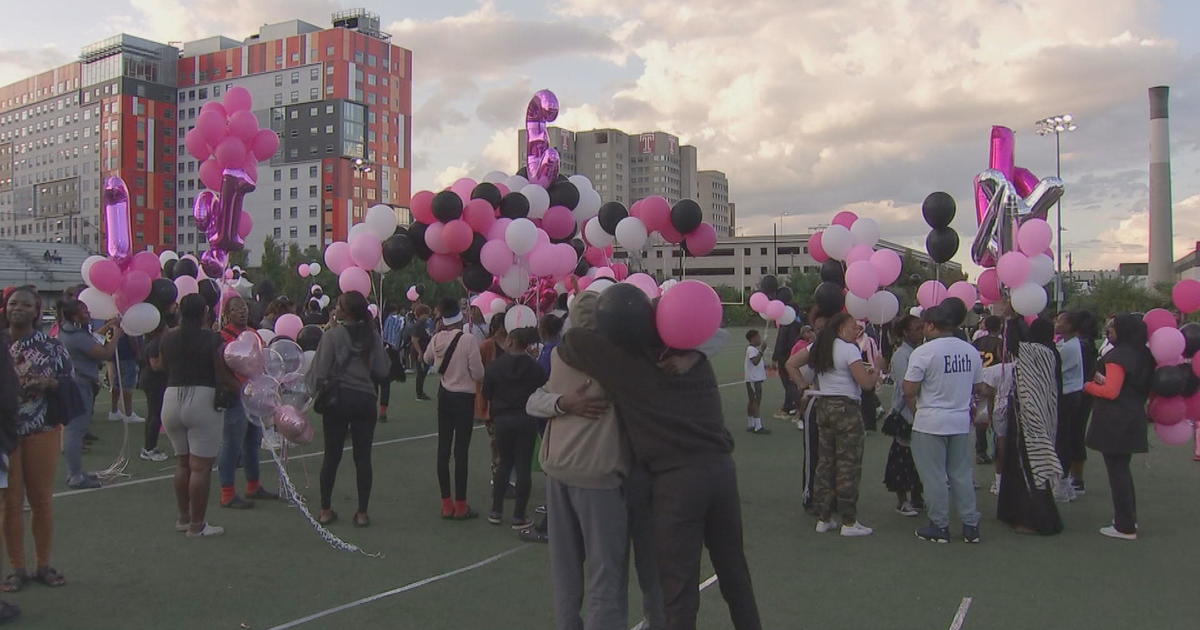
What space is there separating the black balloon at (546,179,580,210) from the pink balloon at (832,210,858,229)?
10.0ft

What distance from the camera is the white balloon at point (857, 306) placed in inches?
328

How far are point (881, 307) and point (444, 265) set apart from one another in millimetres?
4496

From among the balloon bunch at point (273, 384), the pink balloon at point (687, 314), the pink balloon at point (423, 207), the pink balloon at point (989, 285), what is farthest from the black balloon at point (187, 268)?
the pink balloon at point (989, 285)

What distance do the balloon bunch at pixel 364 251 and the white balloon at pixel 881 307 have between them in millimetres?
4858

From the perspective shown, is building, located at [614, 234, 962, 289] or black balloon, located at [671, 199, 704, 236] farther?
building, located at [614, 234, 962, 289]

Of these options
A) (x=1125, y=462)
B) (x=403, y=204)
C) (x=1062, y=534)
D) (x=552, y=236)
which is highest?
(x=403, y=204)

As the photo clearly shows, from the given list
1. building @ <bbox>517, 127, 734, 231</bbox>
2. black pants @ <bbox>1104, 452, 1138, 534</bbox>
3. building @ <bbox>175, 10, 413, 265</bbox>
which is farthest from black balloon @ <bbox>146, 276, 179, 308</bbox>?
building @ <bbox>517, 127, 734, 231</bbox>

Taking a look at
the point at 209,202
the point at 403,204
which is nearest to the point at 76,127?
→ the point at 403,204

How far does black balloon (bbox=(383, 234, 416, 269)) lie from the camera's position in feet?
28.8

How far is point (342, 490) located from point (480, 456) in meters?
2.07

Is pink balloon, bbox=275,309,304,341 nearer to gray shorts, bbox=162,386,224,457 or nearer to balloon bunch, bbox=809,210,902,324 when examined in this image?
gray shorts, bbox=162,386,224,457

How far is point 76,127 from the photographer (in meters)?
99.0

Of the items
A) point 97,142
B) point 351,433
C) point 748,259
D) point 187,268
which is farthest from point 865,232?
point 97,142

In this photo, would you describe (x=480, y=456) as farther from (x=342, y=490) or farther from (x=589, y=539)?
(x=589, y=539)
